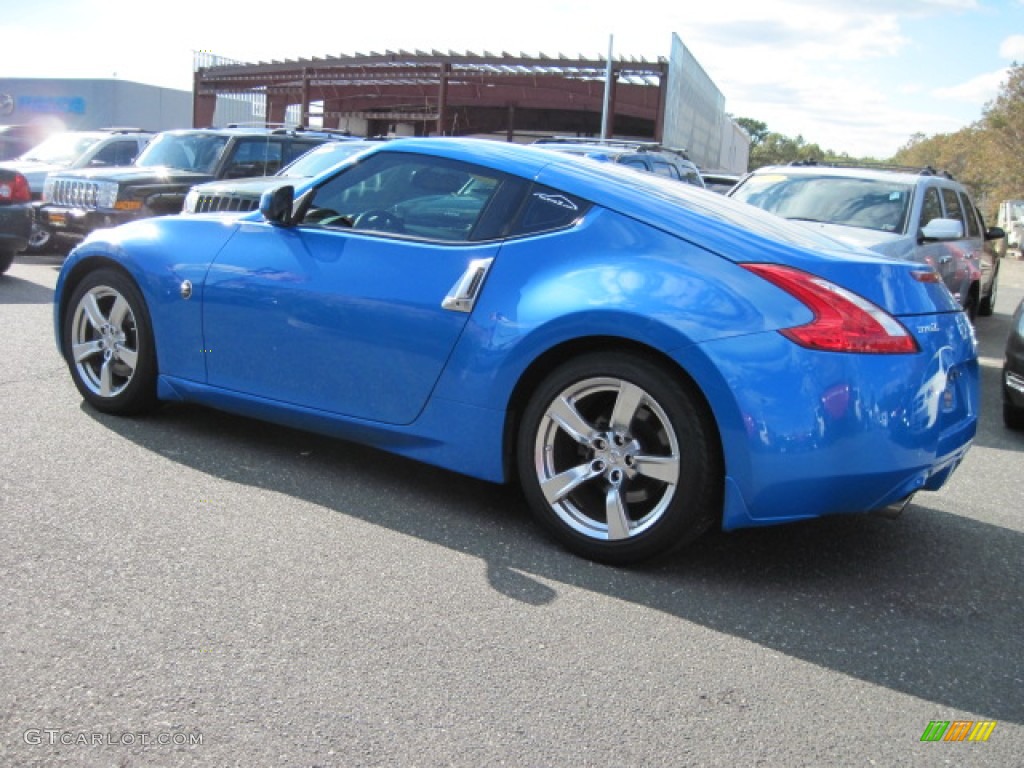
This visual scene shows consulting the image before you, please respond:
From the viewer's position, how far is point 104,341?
5.26 metres

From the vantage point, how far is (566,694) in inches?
113

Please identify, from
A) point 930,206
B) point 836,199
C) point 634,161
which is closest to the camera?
point 836,199

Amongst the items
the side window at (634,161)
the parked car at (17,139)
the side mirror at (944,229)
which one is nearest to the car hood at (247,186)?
the side window at (634,161)

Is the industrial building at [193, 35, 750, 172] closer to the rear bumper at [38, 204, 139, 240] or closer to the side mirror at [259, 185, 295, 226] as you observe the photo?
the rear bumper at [38, 204, 139, 240]

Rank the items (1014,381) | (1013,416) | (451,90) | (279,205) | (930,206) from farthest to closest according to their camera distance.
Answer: (451,90), (930,206), (1013,416), (1014,381), (279,205)

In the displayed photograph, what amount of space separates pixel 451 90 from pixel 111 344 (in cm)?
3597

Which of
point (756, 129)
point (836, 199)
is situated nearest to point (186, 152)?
point (836, 199)

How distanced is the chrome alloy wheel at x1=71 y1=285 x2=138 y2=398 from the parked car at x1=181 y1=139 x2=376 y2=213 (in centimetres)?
314

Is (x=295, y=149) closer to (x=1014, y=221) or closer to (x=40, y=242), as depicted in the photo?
(x=40, y=242)

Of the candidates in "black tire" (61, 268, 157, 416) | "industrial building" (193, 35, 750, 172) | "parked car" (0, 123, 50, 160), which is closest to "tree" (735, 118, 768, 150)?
"industrial building" (193, 35, 750, 172)

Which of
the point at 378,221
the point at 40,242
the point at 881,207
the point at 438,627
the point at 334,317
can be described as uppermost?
the point at 881,207

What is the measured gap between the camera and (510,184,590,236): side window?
404cm

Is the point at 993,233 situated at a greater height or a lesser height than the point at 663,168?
lesser

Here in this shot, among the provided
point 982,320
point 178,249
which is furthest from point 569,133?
point 178,249
